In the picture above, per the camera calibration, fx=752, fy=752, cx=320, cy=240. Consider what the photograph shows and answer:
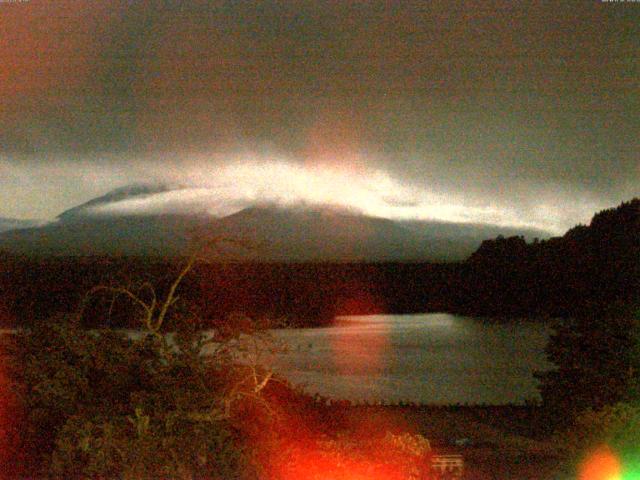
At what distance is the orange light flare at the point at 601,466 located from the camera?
615cm

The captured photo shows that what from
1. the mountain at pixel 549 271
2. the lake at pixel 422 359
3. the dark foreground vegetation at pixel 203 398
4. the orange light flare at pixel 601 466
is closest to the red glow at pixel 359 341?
the lake at pixel 422 359

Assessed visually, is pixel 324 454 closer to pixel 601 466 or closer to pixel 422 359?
pixel 601 466

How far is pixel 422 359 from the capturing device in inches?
586

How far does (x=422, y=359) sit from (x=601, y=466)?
8.47 metres

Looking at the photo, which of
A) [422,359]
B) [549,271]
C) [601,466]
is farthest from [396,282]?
[601,466]

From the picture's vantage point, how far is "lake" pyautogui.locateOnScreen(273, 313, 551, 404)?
41.8 feet

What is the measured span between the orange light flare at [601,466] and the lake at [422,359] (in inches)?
208

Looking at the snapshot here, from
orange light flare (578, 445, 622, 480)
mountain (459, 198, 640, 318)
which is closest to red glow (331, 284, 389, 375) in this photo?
mountain (459, 198, 640, 318)

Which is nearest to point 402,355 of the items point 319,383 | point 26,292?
point 319,383

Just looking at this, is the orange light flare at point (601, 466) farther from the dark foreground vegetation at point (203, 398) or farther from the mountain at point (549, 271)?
the mountain at point (549, 271)

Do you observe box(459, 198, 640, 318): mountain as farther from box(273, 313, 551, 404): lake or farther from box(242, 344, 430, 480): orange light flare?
box(242, 344, 430, 480): orange light flare

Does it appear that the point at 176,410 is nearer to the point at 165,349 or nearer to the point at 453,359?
the point at 165,349

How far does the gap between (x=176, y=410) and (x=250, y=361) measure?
0.74m

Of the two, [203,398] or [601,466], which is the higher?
[203,398]
